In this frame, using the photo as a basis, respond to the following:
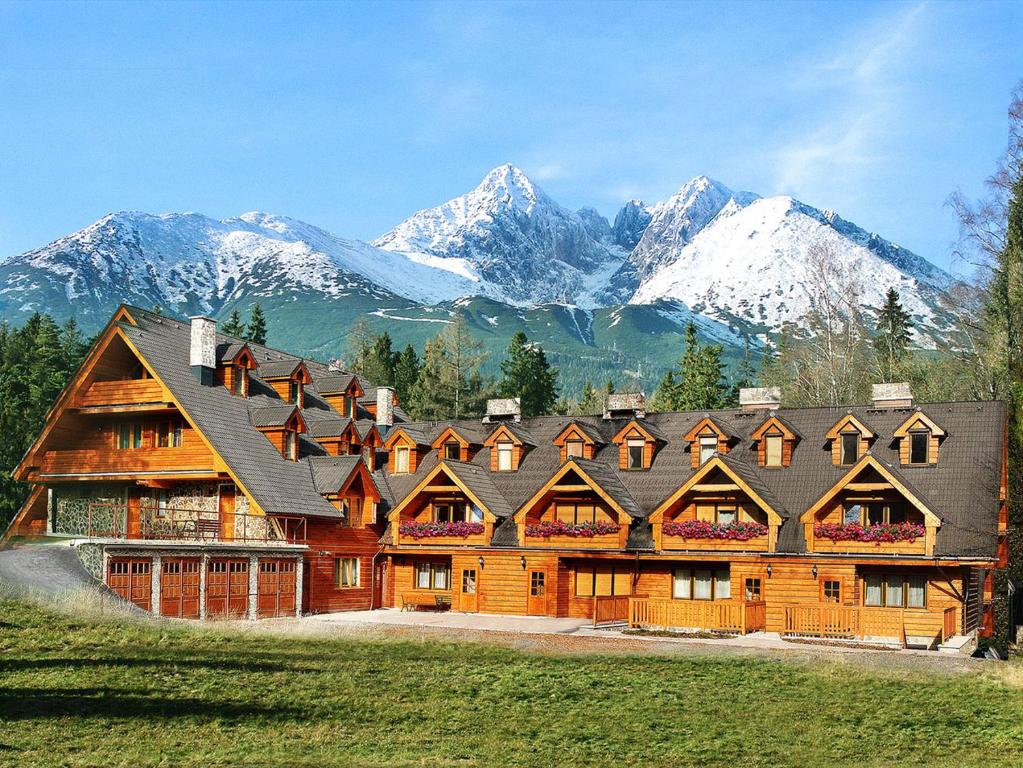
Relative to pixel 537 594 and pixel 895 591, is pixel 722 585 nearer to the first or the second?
pixel 895 591

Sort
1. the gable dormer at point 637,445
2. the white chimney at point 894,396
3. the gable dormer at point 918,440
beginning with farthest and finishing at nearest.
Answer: the gable dormer at point 637,445
the white chimney at point 894,396
the gable dormer at point 918,440

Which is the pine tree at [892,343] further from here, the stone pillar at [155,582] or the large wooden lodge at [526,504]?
the stone pillar at [155,582]

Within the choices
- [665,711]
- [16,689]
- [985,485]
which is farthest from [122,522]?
[985,485]

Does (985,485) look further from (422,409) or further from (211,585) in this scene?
(422,409)

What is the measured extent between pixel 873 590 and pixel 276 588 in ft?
61.7

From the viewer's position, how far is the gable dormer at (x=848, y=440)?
3812cm

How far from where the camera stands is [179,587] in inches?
1292

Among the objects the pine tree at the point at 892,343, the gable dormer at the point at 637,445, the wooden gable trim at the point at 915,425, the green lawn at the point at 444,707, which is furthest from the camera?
the pine tree at the point at 892,343

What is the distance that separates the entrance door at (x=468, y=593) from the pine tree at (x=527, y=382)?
49.6 meters

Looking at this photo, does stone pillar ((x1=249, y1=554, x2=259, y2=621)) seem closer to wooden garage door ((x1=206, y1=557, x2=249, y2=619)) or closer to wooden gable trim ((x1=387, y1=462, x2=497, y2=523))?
wooden garage door ((x1=206, y1=557, x2=249, y2=619))

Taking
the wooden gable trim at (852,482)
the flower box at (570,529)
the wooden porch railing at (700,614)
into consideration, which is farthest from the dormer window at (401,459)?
the wooden gable trim at (852,482)

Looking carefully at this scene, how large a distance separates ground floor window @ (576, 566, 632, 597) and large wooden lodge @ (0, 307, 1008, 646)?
0.07 metres

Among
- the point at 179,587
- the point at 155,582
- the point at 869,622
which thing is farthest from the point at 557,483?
the point at 155,582

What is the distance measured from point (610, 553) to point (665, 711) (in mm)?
18637
